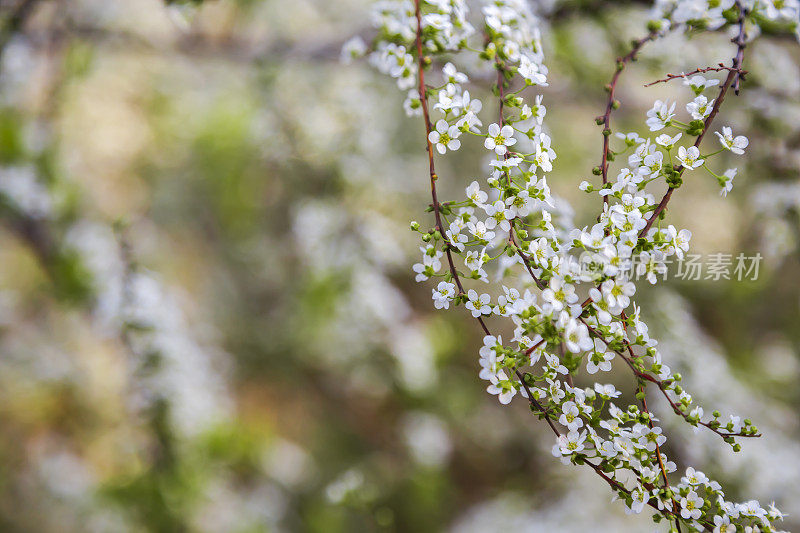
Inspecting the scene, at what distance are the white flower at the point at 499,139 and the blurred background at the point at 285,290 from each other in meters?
0.63

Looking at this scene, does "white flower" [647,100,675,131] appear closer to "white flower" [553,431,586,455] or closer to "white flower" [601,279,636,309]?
"white flower" [601,279,636,309]

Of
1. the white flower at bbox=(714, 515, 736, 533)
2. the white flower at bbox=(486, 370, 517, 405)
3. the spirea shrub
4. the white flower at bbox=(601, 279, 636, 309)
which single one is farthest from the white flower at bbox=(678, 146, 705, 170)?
the white flower at bbox=(714, 515, 736, 533)

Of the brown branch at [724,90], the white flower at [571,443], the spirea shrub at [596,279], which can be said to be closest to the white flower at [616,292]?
the spirea shrub at [596,279]

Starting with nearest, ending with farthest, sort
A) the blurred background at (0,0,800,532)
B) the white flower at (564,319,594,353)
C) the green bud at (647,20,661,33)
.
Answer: the white flower at (564,319,594,353), the green bud at (647,20,661,33), the blurred background at (0,0,800,532)

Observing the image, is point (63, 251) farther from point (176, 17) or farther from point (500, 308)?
point (500, 308)

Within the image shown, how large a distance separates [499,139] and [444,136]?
0.10 meters

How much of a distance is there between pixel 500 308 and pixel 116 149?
4501 mm

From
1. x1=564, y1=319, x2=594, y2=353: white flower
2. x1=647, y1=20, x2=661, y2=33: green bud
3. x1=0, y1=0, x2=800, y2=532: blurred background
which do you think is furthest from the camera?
x1=0, y1=0, x2=800, y2=532: blurred background

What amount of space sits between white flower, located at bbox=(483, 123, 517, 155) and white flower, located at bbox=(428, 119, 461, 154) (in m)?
0.06

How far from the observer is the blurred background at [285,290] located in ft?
6.38

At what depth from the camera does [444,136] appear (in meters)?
0.98

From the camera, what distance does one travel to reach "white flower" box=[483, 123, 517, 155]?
917 mm

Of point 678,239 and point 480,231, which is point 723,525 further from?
point 480,231

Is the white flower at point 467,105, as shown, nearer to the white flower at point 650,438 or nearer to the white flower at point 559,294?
the white flower at point 559,294
